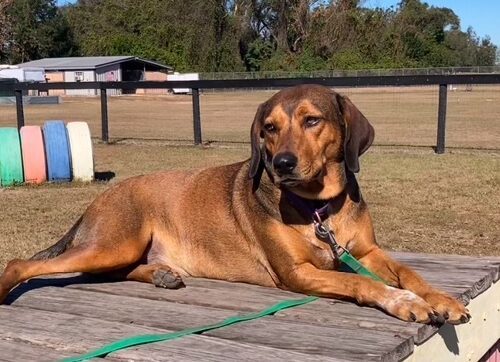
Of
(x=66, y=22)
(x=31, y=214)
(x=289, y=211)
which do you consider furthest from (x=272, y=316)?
(x=66, y=22)

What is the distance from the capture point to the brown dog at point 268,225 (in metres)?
3.71

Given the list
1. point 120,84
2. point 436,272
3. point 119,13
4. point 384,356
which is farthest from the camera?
point 119,13

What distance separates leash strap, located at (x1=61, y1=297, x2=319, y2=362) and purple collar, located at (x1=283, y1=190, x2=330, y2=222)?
441mm

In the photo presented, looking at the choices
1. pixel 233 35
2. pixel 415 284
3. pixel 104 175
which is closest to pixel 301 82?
pixel 104 175

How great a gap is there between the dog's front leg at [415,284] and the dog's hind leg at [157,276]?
107 centimetres

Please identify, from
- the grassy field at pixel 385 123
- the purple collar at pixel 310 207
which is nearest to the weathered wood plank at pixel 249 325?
the purple collar at pixel 310 207

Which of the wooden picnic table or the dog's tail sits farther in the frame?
the dog's tail

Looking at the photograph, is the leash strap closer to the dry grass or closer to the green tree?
the dry grass

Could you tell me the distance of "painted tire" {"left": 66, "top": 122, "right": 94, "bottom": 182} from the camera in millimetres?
11922

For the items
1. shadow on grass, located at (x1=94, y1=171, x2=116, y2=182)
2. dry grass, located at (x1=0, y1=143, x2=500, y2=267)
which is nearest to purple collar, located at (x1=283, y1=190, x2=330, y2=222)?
dry grass, located at (x1=0, y1=143, x2=500, y2=267)

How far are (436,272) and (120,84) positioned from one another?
17.5 metres

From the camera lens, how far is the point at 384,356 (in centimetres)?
291

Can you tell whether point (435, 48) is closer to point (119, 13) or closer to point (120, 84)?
point (119, 13)

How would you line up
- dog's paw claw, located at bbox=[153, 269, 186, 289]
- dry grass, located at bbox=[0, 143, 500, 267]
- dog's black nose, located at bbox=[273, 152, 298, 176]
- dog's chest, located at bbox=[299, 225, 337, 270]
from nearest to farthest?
dog's black nose, located at bbox=[273, 152, 298, 176]
dog's chest, located at bbox=[299, 225, 337, 270]
dog's paw claw, located at bbox=[153, 269, 186, 289]
dry grass, located at bbox=[0, 143, 500, 267]
